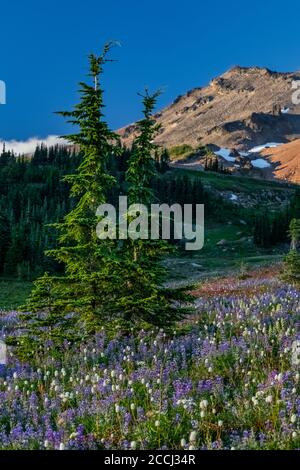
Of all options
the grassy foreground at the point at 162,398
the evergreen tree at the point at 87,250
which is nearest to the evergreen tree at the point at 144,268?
the evergreen tree at the point at 87,250

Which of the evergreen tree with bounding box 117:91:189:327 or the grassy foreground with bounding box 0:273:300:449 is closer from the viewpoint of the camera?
the grassy foreground with bounding box 0:273:300:449

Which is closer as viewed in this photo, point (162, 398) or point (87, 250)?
point (162, 398)

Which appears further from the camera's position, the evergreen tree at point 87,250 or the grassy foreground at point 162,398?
the evergreen tree at point 87,250

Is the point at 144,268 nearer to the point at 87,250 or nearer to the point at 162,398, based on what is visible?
the point at 87,250

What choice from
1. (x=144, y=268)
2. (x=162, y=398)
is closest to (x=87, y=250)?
(x=144, y=268)

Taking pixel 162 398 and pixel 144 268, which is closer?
pixel 162 398

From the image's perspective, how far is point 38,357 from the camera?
10.6 m

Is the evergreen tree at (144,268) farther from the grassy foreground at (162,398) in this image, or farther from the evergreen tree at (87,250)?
the grassy foreground at (162,398)

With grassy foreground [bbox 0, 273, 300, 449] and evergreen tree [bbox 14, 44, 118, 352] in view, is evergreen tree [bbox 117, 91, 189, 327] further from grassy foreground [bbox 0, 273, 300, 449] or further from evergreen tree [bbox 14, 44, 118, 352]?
grassy foreground [bbox 0, 273, 300, 449]

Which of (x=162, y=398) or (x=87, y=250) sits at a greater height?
(x=87, y=250)

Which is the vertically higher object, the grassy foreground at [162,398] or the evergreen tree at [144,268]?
the evergreen tree at [144,268]

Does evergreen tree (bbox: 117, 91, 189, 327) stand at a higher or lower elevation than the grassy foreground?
higher

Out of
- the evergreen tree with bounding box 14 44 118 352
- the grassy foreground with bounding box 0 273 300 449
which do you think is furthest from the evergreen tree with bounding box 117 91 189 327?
the grassy foreground with bounding box 0 273 300 449

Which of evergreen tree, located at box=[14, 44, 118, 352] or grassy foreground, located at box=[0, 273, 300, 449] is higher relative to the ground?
evergreen tree, located at box=[14, 44, 118, 352]
